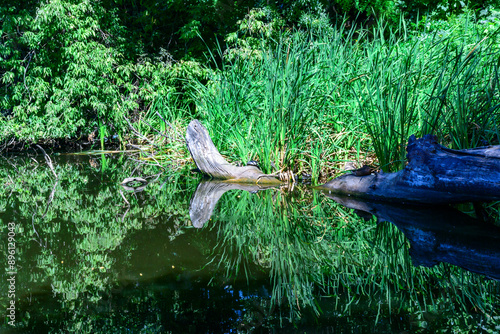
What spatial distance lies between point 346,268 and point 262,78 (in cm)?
302

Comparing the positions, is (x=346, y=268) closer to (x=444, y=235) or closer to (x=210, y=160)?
(x=444, y=235)

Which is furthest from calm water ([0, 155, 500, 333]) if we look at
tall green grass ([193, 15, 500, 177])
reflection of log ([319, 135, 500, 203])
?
tall green grass ([193, 15, 500, 177])

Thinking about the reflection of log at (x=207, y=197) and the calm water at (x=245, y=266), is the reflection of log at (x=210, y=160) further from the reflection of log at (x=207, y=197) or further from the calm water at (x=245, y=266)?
the calm water at (x=245, y=266)

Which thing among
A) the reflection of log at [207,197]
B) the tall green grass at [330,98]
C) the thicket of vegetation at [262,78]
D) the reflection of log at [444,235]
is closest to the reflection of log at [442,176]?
the reflection of log at [444,235]

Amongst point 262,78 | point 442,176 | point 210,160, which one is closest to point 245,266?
point 442,176

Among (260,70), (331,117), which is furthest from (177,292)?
(260,70)

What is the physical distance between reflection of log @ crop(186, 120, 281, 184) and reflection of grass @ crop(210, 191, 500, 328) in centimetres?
125

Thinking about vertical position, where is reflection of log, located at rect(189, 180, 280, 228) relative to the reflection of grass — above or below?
above

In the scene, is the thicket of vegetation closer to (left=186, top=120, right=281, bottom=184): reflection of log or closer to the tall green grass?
the tall green grass

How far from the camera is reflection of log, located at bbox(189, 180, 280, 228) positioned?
3052mm

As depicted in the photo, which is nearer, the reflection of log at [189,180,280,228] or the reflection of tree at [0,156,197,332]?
the reflection of tree at [0,156,197,332]

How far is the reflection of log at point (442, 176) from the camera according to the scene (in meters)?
2.64

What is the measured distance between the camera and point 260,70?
489 centimetres

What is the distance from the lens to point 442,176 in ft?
9.27
